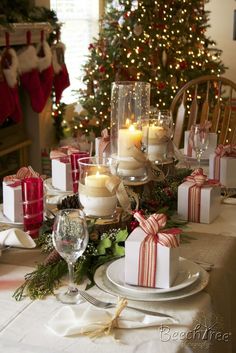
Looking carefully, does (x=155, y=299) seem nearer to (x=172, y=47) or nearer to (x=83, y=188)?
(x=83, y=188)

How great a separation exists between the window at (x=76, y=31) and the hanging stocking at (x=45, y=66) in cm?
73

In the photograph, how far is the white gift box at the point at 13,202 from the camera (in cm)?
178

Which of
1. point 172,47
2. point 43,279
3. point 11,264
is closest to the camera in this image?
point 43,279

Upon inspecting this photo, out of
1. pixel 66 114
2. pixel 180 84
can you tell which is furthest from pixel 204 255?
pixel 66 114

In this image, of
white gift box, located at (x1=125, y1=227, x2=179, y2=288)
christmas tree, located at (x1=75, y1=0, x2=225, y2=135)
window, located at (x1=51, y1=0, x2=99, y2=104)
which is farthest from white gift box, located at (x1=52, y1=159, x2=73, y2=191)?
window, located at (x1=51, y1=0, x2=99, y2=104)

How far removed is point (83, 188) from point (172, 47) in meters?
3.41

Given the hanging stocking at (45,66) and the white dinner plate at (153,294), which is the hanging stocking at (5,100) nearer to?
the hanging stocking at (45,66)

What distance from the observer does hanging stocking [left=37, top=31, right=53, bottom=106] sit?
432 centimetres

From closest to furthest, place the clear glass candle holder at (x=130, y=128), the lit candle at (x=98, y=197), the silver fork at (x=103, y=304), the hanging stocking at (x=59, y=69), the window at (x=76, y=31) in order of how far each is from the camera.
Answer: the silver fork at (x=103, y=304) → the lit candle at (x=98, y=197) → the clear glass candle holder at (x=130, y=128) → the hanging stocking at (x=59, y=69) → the window at (x=76, y=31)

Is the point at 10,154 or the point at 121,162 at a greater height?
the point at 121,162

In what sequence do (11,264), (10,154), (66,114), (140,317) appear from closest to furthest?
(140,317) < (11,264) < (10,154) < (66,114)

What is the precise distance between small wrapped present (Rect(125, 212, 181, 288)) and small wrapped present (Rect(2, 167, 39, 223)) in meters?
0.53

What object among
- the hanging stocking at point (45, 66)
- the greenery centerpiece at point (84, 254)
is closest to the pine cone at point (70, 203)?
the greenery centerpiece at point (84, 254)

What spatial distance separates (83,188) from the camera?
5.66 feet
